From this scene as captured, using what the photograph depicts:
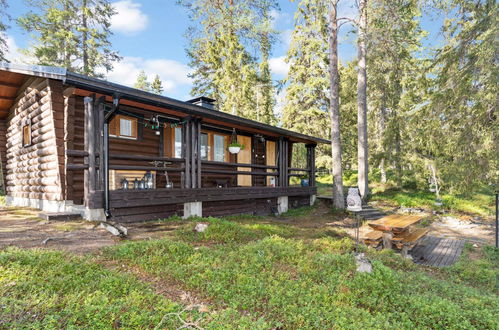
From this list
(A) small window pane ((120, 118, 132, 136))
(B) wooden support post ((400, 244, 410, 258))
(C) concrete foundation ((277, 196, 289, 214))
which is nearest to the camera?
(B) wooden support post ((400, 244, 410, 258))

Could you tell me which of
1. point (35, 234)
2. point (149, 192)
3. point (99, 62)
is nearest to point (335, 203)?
point (149, 192)

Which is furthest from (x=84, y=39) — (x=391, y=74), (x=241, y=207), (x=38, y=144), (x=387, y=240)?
(x=387, y=240)

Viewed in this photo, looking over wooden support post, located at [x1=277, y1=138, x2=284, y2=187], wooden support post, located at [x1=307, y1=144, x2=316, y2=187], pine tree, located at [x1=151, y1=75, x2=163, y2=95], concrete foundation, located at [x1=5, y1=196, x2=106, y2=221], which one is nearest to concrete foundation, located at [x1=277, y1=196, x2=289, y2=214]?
wooden support post, located at [x1=277, y1=138, x2=284, y2=187]

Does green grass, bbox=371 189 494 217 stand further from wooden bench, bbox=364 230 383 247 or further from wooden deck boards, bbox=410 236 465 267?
wooden bench, bbox=364 230 383 247

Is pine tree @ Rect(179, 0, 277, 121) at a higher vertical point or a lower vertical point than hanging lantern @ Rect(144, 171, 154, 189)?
higher

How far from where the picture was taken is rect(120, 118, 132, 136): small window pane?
8.35 metres

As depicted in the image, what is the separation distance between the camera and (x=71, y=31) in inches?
763

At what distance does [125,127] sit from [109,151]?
1.02 m

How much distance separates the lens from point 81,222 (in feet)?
18.6

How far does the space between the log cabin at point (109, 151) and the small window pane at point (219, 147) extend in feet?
0.14

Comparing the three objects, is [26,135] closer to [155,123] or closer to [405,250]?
[155,123]

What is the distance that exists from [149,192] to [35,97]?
4474 mm

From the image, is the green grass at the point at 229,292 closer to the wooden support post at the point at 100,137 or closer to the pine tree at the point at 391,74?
the wooden support post at the point at 100,137

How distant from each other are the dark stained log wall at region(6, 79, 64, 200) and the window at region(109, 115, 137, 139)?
1458mm
